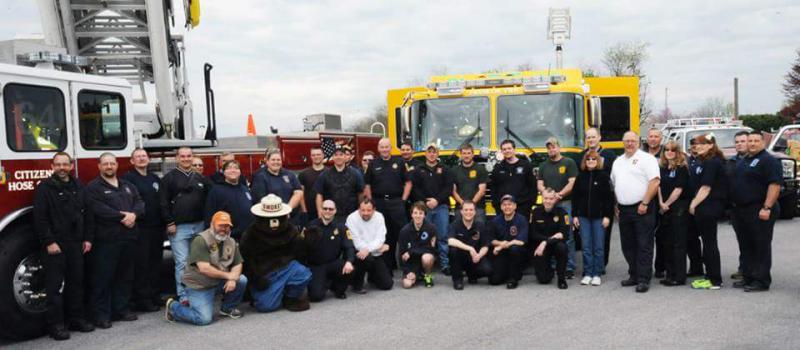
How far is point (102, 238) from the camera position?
687cm

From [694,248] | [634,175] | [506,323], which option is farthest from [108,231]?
[694,248]

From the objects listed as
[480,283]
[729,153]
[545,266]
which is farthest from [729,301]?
[729,153]

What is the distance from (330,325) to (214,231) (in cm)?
144

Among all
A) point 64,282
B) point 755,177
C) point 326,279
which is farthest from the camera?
point 326,279

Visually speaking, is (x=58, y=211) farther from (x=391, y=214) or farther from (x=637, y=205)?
(x=637, y=205)

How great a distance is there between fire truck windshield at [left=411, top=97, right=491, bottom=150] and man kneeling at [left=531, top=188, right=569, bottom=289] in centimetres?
205

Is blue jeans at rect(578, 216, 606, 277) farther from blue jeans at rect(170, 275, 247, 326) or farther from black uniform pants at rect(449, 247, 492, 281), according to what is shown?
blue jeans at rect(170, 275, 247, 326)

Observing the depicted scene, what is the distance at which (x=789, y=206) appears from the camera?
43.3 ft

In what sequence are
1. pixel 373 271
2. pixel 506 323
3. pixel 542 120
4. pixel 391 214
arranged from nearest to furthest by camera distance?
pixel 506 323
pixel 373 271
pixel 391 214
pixel 542 120

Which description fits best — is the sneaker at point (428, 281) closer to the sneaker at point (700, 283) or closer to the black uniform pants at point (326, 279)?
the black uniform pants at point (326, 279)

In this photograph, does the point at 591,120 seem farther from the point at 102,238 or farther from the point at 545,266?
the point at 102,238

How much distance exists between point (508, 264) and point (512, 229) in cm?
44

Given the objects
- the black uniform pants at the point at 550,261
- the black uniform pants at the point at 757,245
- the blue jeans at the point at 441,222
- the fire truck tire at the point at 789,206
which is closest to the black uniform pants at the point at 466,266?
the black uniform pants at the point at 550,261

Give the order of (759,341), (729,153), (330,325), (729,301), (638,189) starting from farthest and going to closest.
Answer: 1. (729,153)
2. (638,189)
3. (729,301)
4. (330,325)
5. (759,341)
